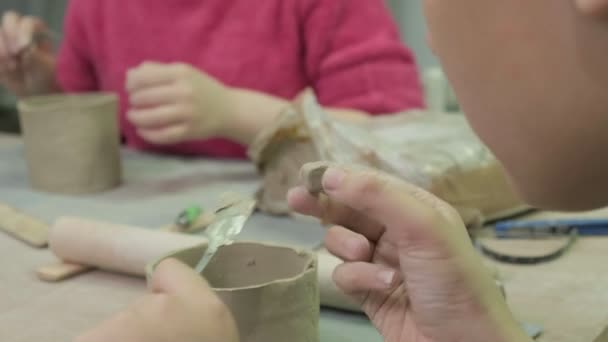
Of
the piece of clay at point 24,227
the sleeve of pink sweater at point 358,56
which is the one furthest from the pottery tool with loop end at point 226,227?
the sleeve of pink sweater at point 358,56

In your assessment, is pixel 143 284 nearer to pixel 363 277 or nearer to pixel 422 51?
pixel 363 277

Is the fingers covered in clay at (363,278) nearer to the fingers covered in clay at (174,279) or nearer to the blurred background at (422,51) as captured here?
the fingers covered in clay at (174,279)

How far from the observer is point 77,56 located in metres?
1.24

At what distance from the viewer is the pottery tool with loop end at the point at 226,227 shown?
461mm

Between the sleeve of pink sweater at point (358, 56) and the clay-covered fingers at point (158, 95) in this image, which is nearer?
the clay-covered fingers at point (158, 95)

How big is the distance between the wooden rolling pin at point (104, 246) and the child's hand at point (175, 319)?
206 millimetres

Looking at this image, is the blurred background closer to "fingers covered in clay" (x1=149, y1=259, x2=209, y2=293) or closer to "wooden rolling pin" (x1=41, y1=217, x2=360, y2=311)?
"wooden rolling pin" (x1=41, y1=217, x2=360, y2=311)

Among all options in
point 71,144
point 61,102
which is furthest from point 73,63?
point 71,144

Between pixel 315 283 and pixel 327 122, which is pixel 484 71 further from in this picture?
pixel 327 122

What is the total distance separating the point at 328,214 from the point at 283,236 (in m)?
0.23

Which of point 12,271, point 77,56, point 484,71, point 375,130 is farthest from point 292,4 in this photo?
point 484,71

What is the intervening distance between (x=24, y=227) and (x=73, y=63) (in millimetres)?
555

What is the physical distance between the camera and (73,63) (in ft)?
4.05

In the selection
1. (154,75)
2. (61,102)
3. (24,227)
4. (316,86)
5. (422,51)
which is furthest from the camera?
(422,51)
